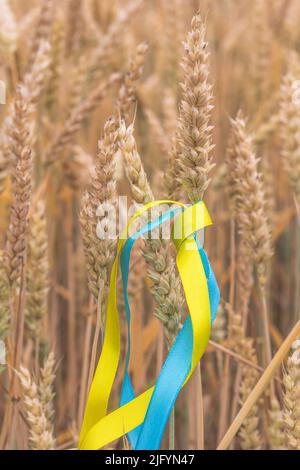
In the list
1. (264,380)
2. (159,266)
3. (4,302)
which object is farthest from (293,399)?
(4,302)

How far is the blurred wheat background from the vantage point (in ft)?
1.64

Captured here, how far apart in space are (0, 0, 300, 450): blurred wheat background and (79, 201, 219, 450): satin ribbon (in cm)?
2

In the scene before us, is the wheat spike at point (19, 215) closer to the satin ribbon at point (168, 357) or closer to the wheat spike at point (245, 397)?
the satin ribbon at point (168, 357)

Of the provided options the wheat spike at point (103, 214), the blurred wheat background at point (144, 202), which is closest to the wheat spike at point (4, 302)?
the blurred wheat background at point (144, 202)

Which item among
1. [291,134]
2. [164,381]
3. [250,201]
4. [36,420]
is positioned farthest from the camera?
[291,134]

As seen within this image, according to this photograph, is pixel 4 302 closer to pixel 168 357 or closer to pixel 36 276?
pixel 36 276

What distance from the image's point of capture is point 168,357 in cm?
45

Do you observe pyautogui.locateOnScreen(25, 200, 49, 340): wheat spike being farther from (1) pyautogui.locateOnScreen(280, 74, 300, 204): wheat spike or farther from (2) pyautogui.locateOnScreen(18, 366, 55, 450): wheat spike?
(1) pyautogui.locateOnScreen(280, 74, 300, 204): wheat spike

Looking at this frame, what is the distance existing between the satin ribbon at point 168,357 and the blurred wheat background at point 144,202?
2cm

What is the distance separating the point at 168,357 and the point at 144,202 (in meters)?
0.11

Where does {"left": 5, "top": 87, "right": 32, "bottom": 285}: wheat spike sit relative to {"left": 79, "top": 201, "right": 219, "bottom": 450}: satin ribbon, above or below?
above

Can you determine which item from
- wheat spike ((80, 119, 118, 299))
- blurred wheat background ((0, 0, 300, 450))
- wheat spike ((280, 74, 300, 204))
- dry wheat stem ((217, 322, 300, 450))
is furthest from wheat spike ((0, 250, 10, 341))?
wheat spike ((280, 74, 300, 204))

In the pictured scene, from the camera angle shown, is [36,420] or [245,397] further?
[245,397]

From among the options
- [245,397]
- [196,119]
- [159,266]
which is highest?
[196,119]
